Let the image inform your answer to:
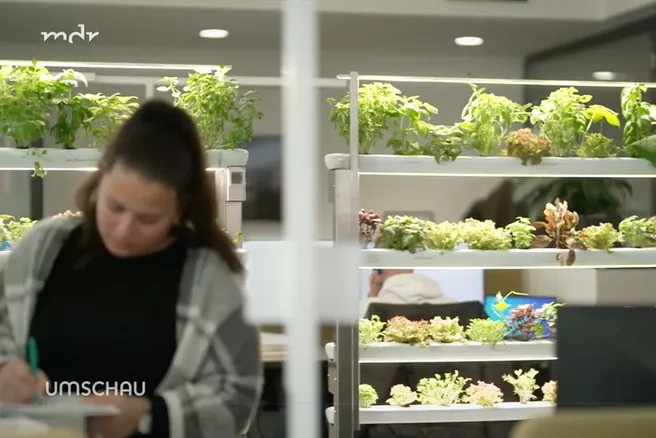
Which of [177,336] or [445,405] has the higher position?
[177,336]

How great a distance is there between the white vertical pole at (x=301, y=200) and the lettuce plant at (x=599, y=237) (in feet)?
2.76

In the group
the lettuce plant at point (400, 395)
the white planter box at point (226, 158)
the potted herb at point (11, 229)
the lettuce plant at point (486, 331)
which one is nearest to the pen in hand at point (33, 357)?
the potted herb at point (11, 229)

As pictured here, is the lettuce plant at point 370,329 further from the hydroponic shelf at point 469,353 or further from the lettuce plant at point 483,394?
the lettuce plant at point 483,394

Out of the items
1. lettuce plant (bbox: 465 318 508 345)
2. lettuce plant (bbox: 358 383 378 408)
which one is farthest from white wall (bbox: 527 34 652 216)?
lettuce plant (bbox: 358 383 378 408)

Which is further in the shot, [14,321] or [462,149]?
[462,149]

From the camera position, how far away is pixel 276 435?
236cm

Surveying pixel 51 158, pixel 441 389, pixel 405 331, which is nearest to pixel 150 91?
pixel 51 158

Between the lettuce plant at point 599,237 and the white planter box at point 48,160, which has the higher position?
the white planter box at point 48,160

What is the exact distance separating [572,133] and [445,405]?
0.93 metres

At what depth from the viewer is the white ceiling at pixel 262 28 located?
2.30 meters

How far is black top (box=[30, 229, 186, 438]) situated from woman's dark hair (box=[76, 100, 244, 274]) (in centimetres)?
11

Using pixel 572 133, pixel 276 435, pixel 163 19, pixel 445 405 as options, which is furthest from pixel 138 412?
pixel 572 133

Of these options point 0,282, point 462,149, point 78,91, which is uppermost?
point 78,91

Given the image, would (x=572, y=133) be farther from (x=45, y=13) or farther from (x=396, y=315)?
(x=45, y=13)
